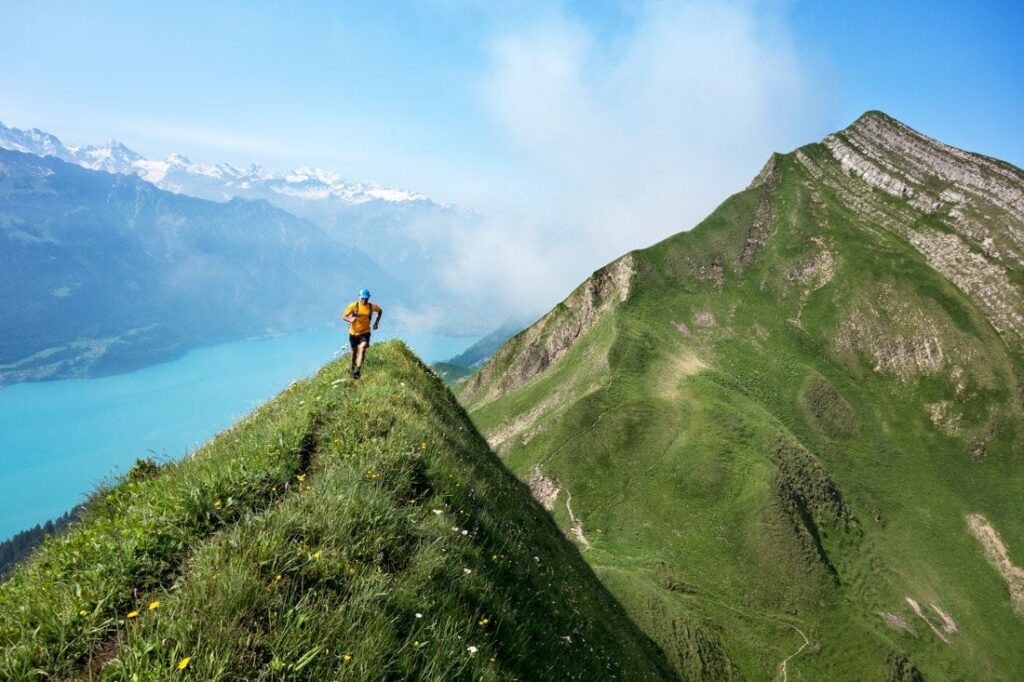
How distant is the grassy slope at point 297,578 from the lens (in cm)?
459

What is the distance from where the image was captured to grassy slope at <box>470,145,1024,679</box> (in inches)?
2202

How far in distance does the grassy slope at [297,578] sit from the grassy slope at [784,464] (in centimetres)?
4578

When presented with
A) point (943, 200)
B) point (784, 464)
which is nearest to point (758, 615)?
point (784, 464)

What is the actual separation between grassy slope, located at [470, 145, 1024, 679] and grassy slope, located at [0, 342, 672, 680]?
4578 cm

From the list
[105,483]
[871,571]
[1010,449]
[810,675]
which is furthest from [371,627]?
[1010,449]

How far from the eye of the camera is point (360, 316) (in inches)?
760

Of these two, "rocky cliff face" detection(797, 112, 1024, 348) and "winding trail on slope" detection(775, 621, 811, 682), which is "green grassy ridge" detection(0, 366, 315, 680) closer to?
"winding trail on slope" detection(775, 621, 811, 682)

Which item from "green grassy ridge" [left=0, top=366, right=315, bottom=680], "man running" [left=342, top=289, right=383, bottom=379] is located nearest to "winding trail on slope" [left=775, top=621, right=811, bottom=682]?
"man running" [left=342, top=289, right=383, bottom=379]

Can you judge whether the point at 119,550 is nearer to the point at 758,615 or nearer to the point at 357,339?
the point at 357,339

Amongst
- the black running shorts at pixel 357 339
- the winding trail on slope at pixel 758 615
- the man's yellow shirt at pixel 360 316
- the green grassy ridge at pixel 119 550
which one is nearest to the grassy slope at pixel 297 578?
the green grassy ridge at pixel 119 550

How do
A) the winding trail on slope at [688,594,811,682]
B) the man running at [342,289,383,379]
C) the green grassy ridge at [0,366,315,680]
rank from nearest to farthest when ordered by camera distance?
the green grassy ridge at [0,366,315,680]
the man running at [342,289,383,379]
the winding trail on slope at [688,594,811,682]

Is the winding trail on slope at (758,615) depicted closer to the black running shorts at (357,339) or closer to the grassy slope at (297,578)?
the black running shorts at (357,339)

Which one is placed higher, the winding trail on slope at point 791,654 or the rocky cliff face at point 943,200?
the rocky cliff face at point 943,200

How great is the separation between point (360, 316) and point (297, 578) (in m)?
14.7
